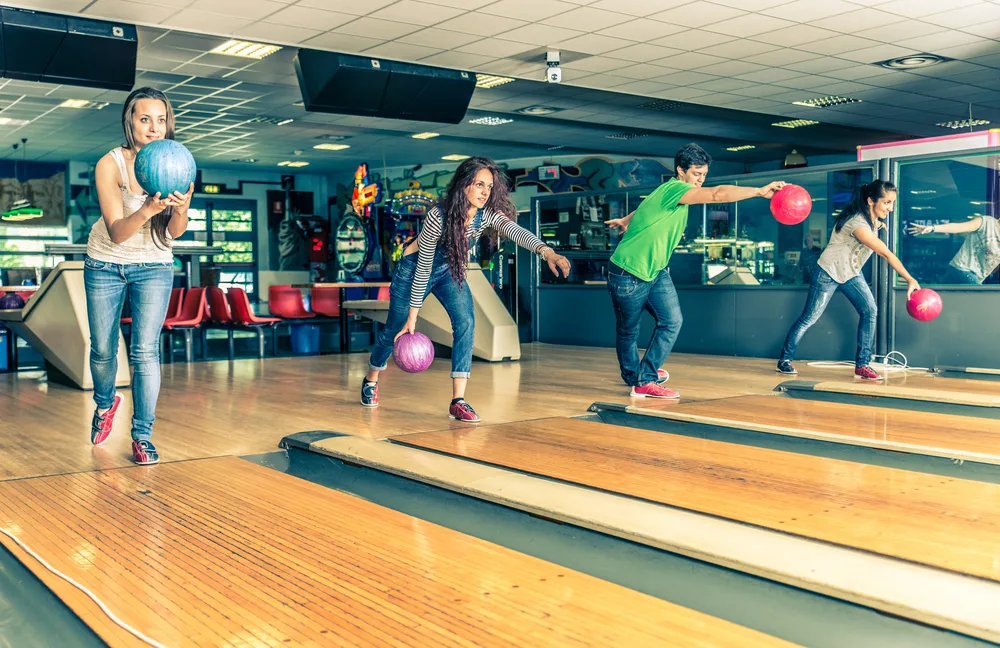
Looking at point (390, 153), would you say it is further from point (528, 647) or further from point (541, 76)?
point (528, 647)

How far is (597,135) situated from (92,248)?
12.5m

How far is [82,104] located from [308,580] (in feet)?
37.6

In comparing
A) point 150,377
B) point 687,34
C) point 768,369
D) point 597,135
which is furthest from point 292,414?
point 597,135

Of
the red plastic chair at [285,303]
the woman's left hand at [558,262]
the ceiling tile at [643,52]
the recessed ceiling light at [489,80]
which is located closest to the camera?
the woman's left hand at [558,262]

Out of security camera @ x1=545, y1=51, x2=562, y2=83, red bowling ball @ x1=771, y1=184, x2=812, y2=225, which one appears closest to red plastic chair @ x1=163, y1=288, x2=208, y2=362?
security camera @ x1=545, y1=51, x2=562, y2=83

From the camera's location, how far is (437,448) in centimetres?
358

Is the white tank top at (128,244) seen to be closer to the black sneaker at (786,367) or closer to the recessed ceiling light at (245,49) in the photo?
the black sneaker at (786,367)

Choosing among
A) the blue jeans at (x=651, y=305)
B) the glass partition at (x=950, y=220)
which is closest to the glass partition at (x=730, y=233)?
the glass partition at (x=950, y=220)

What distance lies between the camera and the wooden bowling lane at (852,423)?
342 centimetres

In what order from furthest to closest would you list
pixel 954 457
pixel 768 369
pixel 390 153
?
pixel 390 153
pixel 768 369
pixel 954 457

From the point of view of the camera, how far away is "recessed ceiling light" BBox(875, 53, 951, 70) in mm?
9719

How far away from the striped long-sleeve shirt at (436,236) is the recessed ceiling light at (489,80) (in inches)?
260

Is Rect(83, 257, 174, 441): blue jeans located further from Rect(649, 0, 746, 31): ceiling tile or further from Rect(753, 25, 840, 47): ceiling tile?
Rect(753, 25, 840, 47): ceiling tile

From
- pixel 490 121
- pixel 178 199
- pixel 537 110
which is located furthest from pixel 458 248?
pixel 490 121
